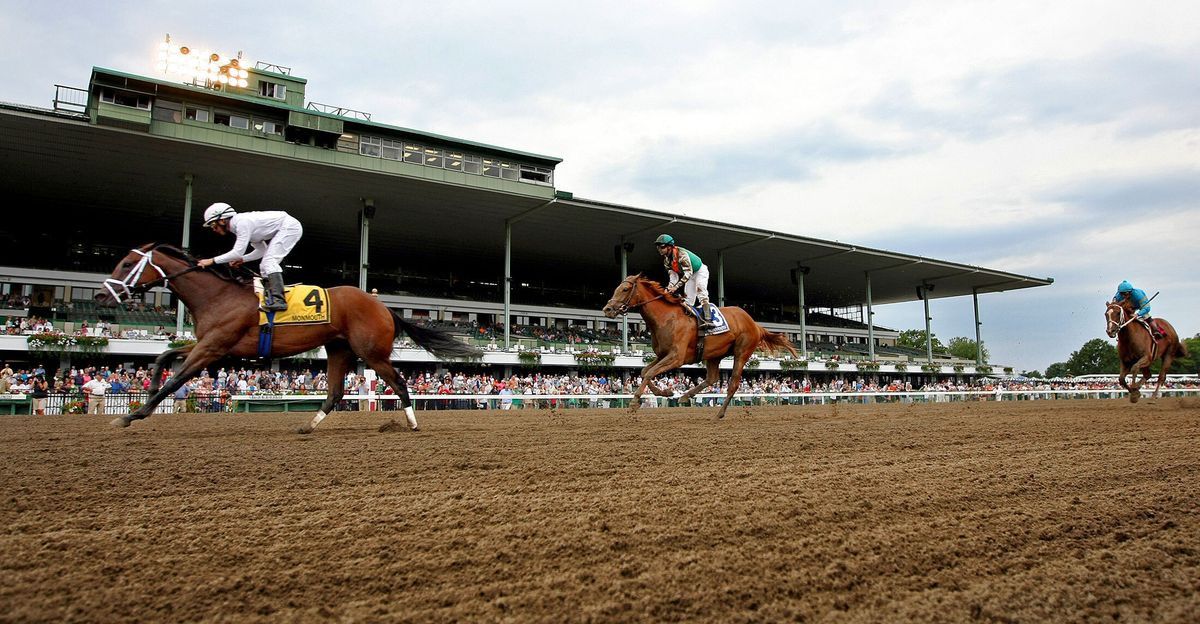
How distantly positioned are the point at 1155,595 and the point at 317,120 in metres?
36.5

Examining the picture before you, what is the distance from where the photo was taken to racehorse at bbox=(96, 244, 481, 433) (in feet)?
25.0

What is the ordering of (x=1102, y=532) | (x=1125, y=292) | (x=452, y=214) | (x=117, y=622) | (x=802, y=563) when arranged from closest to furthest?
(x=117, y=622)
(x=802, y=563)
(x=1102, y=532)
(x=1125, y=292)
(x=452, y=214)

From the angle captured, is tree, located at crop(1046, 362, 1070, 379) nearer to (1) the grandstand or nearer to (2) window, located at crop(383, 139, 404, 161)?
(1) the grandstand

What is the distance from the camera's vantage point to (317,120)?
1308 inches

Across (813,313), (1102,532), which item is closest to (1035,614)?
(1102,532)

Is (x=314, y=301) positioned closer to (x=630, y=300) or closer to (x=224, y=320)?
(x=224, y=320)

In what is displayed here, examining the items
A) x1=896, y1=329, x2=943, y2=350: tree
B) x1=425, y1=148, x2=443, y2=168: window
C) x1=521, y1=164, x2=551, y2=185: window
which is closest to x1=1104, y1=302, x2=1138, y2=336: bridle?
x1=521, y1=164, x2=551, y2=185: window

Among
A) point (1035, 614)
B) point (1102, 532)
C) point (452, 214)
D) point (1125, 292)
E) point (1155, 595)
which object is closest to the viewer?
point (1035, 614)

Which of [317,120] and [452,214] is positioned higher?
[317,120]

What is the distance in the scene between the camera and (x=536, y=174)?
3900 cm

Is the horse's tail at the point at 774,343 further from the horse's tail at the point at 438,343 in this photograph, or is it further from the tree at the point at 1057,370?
the tree at the point at 1057,370

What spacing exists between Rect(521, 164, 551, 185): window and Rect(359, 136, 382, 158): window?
26.8 ft

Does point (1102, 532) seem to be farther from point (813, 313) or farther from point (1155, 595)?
point (813, 313)

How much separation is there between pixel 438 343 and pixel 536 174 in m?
30.2
